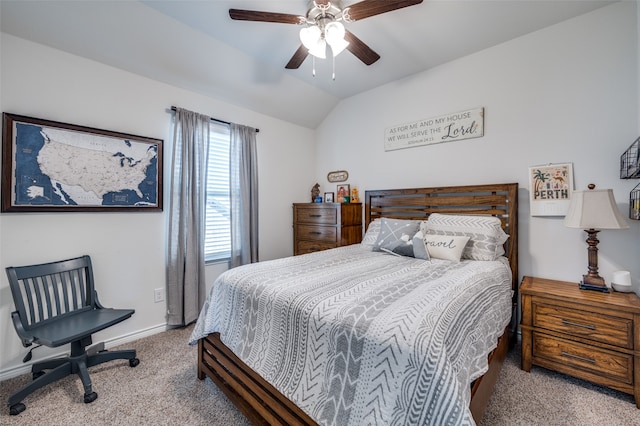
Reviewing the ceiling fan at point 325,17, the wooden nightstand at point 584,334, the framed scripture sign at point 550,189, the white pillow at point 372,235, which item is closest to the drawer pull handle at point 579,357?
the wooden nightstand at point 584,334

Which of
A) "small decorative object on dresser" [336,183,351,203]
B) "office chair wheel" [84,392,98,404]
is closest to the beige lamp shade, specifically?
"small decorative object on dresser" [336,183,351,203]

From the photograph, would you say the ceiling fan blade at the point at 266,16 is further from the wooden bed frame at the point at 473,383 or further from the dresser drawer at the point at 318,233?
the dresser drawer at the point at 318,233

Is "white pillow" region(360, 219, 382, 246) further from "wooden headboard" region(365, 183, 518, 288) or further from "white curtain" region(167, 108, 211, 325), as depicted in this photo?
"white curtain" region(167, 108, 211, 325)

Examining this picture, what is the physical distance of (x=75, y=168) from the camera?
216cm

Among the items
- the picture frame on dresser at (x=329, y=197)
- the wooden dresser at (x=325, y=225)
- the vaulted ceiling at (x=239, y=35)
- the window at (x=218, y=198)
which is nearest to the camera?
the vaulted ceiling at (x=239, y=35)

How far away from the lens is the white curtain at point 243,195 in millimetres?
3201

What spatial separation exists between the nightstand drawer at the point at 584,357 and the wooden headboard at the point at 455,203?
0.57m

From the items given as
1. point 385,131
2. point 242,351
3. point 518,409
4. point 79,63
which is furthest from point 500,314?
point 79,63

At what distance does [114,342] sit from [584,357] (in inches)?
145

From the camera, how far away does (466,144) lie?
2.79 m

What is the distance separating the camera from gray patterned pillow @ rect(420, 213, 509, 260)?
7.32 feet

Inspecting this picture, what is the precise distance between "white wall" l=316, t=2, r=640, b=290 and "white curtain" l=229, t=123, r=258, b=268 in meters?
1.90

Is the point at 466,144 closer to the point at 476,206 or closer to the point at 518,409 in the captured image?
the point at 476,206

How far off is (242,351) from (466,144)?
9.20 ft
